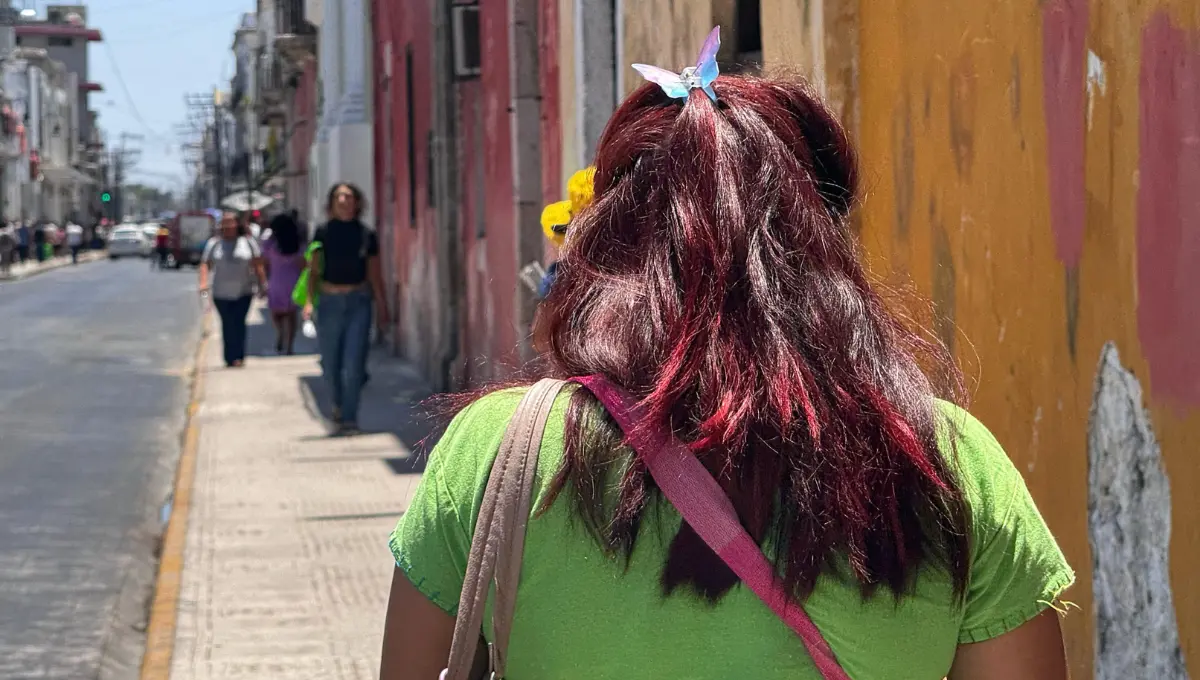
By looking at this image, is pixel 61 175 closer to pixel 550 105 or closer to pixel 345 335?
pixel 345 335

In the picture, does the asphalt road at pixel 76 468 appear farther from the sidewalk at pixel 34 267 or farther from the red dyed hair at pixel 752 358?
the sidewalk at pixel 34 267

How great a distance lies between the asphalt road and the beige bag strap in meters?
4.73

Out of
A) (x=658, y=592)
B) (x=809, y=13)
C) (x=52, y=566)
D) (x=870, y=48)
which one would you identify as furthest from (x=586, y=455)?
(x=52, y=566)

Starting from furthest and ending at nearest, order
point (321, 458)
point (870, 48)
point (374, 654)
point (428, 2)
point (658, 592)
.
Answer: point (428, 2) → point (321, 458) → point (374, 654) → point (870, 48) → point (658, 592)

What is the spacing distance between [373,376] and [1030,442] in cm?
1350

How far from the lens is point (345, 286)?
38.8ft

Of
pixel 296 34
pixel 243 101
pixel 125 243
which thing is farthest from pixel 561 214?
pixel 243 101

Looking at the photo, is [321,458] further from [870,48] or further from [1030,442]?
[1030,442]

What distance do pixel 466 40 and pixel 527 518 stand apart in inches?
477

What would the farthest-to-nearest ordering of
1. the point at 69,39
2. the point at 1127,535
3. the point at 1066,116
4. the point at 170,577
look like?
the point at 69,39 < the point at 170,577 < the point at 1066,116 < the point at 1127,535

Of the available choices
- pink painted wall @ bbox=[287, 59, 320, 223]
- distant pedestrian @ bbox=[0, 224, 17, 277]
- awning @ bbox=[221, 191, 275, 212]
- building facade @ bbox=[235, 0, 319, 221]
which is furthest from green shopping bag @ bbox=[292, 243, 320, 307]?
distant pedestrian @ bbox=[0, 224, 17, 277]

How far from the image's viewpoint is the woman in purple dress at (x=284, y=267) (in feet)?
62.5

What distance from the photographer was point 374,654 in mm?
6105

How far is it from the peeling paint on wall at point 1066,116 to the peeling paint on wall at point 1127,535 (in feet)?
1.01
